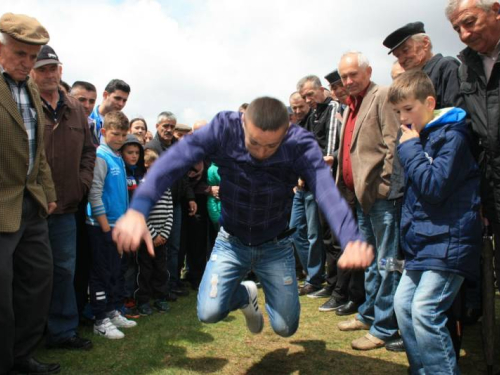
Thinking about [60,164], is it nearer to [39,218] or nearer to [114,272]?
[39,218]

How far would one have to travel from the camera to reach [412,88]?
3.34m

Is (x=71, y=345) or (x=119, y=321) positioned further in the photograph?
(x=119, y=321)

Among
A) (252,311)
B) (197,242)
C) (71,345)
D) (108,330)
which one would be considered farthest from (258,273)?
(197,242)

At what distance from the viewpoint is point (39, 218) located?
3875 millimetres

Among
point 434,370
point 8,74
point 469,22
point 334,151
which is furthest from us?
point 334,151

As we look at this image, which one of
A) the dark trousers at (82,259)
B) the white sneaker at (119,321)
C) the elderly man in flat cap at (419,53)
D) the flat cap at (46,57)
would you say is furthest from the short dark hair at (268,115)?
the white sneaker at (119,321)

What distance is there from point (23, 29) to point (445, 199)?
3.36 m

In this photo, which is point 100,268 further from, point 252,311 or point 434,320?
point 434,320

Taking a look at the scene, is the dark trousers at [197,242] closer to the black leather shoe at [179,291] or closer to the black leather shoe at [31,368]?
the black leather shoe at [179,291]

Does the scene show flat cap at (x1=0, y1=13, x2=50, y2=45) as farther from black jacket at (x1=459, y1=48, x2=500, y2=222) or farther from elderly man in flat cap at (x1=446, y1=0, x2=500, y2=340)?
black jacket at (x1=459, y1=48, x2=500, y2=222)

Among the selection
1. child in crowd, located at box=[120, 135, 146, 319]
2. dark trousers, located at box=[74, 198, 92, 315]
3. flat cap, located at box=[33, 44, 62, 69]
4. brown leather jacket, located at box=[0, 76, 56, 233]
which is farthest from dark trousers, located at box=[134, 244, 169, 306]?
flat cap, located at box=[33, 44, 62, 69]

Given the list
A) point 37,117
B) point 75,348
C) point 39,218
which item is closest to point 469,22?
point 37,117

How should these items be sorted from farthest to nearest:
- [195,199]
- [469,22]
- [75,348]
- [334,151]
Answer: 1. [195,199]
2. [334,151]
3. [75,348]
4. [469,22]

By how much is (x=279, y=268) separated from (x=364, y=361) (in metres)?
1.11
